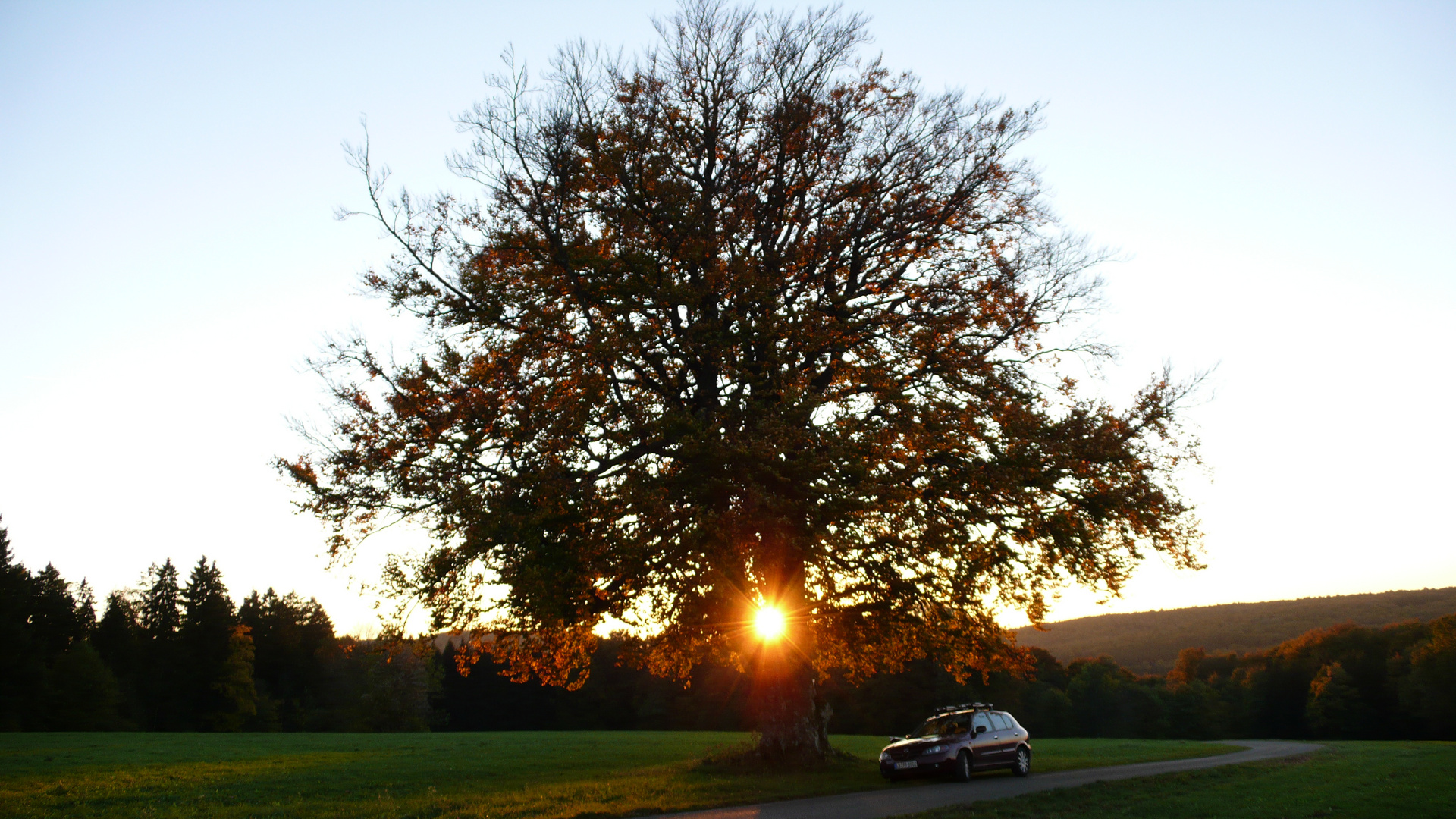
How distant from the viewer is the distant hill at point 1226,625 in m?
106

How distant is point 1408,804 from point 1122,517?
6461 mm

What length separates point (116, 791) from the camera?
55.0 ft

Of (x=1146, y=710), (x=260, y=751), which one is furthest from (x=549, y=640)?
(x=1146, y=710)

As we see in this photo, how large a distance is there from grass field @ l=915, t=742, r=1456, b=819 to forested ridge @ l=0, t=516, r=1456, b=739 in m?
38.9

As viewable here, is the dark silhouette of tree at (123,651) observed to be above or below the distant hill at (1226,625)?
above

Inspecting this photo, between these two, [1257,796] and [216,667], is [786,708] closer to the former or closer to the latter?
[1257,796]

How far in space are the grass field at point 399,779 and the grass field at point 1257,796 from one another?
412cm

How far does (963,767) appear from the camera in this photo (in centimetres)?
1900

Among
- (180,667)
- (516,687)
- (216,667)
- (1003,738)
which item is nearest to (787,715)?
(1003,738)

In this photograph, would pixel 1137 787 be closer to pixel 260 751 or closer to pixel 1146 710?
pixel 260 751

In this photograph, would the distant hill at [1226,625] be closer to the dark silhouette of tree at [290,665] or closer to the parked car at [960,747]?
the dark silhouette of tree at [290,665]

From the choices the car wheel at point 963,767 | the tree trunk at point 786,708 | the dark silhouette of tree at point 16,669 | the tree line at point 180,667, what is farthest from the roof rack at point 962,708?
the dark silhouette of tree at point 16,669

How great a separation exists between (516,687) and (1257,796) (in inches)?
2730

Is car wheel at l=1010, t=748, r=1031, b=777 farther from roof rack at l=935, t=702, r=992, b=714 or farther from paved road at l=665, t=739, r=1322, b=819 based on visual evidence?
roof rack at l=935, t=702, r=992, b=714
